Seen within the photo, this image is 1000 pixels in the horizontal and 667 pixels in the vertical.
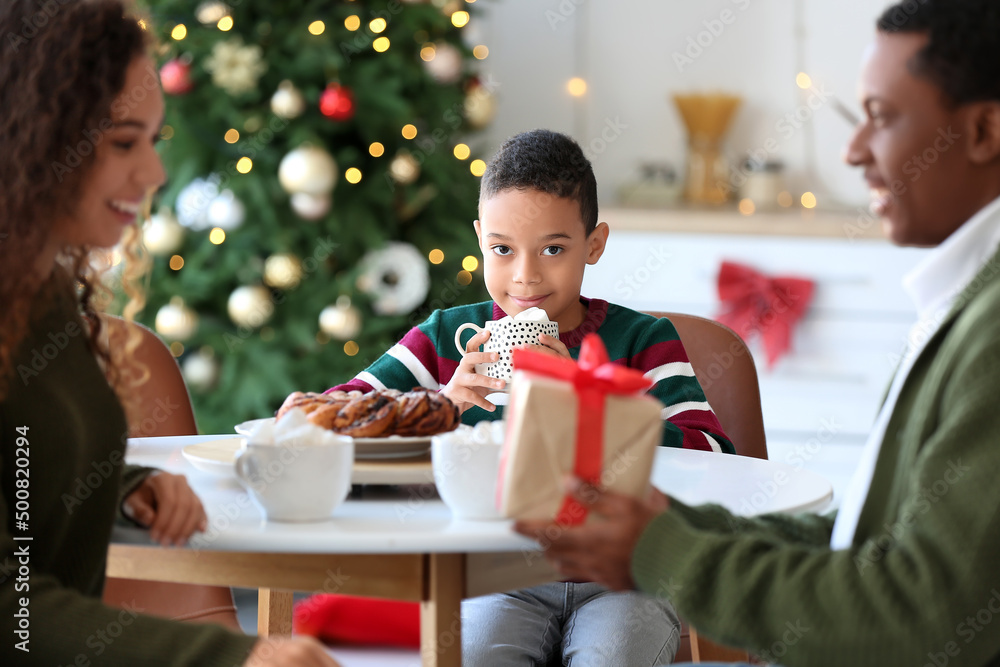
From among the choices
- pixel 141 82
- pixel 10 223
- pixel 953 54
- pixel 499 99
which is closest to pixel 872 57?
pixel 953 54

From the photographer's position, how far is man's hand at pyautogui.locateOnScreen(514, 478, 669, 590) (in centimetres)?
86

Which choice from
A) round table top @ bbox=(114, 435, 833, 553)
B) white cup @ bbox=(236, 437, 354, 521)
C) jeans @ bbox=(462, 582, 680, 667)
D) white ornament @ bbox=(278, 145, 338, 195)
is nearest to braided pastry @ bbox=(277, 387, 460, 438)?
round table top @ bbox=(114, 435, 833, 553)

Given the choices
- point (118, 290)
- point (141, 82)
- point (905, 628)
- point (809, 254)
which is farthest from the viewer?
point (809, 254)

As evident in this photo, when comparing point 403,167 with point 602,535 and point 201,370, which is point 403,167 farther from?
point 602,535

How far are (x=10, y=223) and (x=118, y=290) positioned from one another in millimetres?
2092

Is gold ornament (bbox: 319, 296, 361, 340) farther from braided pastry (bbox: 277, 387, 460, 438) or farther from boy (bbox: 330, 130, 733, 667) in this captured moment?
braided pastry (bbox: 277, 387, 460, 438)

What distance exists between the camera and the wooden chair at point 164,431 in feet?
5.12

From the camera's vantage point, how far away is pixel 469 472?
96 cm

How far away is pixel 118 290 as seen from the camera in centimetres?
294

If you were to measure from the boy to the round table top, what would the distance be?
0.71 ft

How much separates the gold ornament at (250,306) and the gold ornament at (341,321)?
17 centimetres

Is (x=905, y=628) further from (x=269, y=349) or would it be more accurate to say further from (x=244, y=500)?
(x=269, y=349)

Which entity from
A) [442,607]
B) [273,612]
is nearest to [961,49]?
[442,607]

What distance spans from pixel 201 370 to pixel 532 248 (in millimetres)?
1754
